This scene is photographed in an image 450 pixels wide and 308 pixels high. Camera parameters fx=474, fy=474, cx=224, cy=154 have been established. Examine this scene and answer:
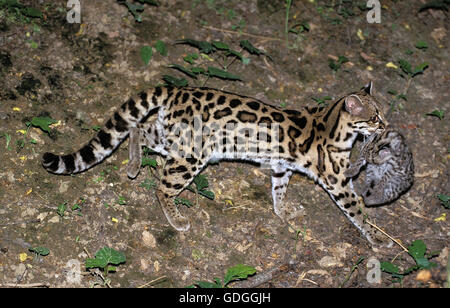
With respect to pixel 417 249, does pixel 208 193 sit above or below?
above

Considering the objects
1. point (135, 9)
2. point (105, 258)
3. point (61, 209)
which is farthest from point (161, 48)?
point (105, 258)

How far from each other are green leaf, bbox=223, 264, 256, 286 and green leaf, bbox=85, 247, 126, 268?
111 cm

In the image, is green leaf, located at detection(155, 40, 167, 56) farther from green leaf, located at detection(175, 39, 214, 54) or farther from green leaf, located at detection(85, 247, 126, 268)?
green leaf, located at detection(85, 247, 126, 268)

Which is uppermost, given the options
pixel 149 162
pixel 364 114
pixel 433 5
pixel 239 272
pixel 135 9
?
pixel 135 9

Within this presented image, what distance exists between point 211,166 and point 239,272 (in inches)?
73.6

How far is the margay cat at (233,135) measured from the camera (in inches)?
225

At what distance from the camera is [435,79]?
813 cm

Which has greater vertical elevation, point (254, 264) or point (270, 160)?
point (270, 160)

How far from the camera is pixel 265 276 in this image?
17.7ft

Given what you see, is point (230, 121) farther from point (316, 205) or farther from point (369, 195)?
point (369, 195)

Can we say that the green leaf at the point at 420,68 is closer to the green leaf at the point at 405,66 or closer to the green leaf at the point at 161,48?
the green leaf at the point at 405,66

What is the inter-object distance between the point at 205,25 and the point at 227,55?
833 mm

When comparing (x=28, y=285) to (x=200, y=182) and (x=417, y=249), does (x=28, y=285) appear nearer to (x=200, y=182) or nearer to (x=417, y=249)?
(x=200, y=182)
